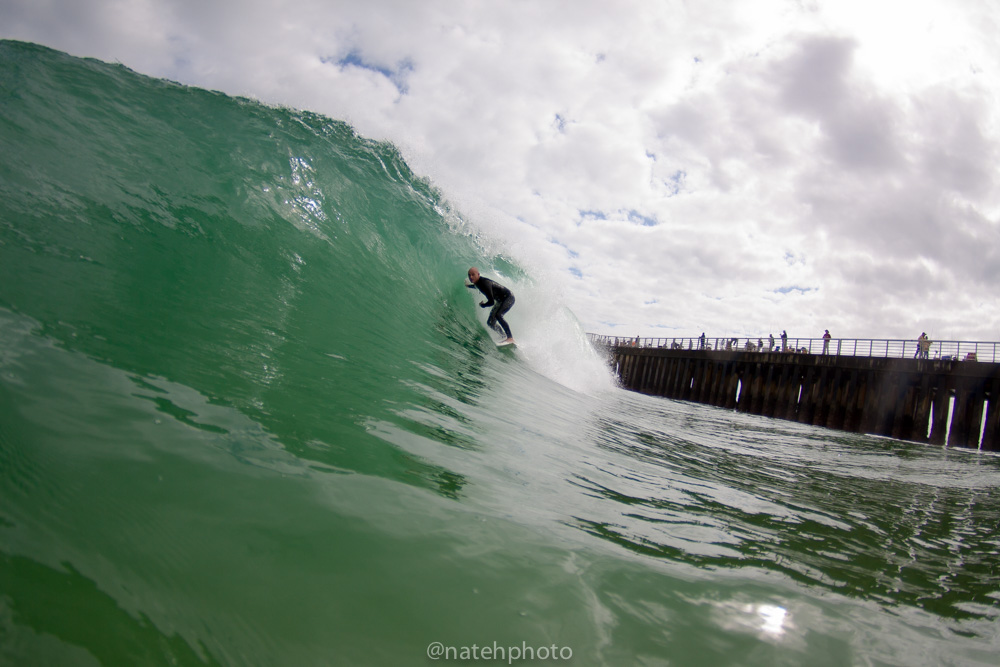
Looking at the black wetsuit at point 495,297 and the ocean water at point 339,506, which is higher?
the black wetsuit at point 495,297

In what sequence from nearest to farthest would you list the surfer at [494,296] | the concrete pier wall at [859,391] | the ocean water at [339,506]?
the ocean water at [339,506], the surfer at [494,296], the concrete pier wall at [859,391]

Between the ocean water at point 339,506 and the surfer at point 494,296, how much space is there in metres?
3.98

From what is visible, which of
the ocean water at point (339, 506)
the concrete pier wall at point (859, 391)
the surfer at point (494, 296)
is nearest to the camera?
the ocean water at point (339, 506)

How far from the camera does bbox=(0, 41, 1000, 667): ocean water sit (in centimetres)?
126

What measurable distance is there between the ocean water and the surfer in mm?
3975

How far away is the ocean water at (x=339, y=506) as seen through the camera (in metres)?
1.26

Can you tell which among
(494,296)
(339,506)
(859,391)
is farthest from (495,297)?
(859,391)

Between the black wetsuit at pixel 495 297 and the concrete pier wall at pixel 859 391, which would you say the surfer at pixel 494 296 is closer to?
the black wetsuit at pixel 495 297

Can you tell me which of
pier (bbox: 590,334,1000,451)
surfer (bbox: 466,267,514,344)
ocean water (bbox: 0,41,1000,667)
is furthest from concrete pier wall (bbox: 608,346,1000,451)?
surfer (bbox: 466,267,514,344)

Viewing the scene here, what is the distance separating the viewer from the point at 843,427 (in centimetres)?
1953

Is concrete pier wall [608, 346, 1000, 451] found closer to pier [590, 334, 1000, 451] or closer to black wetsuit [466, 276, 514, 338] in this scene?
pier [590, 334, 1000, 451]

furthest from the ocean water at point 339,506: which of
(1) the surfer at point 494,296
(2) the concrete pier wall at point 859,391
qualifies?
(2) the concrete pier wall at point 859,391

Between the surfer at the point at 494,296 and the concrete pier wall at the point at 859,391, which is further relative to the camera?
the concrete pier wall at the point at 859,391

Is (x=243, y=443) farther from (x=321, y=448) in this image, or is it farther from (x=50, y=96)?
(x=50, y=96)
